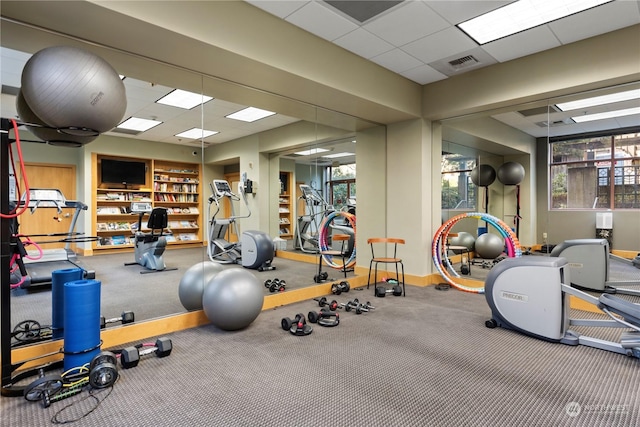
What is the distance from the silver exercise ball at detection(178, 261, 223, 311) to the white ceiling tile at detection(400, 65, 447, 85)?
12.9ft

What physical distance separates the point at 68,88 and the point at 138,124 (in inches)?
88.7

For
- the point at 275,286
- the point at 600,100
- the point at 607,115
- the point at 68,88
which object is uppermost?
the point at 600,100

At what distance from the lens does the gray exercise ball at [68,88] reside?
2.14 metres

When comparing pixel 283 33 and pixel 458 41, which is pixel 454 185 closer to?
pixel 458 41

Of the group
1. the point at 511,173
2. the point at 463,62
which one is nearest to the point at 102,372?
the point at 463,62

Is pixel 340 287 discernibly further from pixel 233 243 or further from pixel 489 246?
pixel 489 246

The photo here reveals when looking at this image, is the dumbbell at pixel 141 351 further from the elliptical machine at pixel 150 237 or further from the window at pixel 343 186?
the window at pixel 343 186

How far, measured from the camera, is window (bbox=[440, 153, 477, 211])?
19.2ft

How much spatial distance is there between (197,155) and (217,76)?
112 centimetres

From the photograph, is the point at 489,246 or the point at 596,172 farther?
the point at 489,246

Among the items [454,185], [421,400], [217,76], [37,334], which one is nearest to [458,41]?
[454,185]

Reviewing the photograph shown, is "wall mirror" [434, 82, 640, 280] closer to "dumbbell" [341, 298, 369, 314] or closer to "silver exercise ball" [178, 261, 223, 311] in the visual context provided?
"dumbbell" [341, 298, 369, 314]

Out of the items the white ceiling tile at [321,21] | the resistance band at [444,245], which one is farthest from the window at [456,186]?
the white ceiling tile at [321,21]

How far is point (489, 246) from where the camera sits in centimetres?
590
